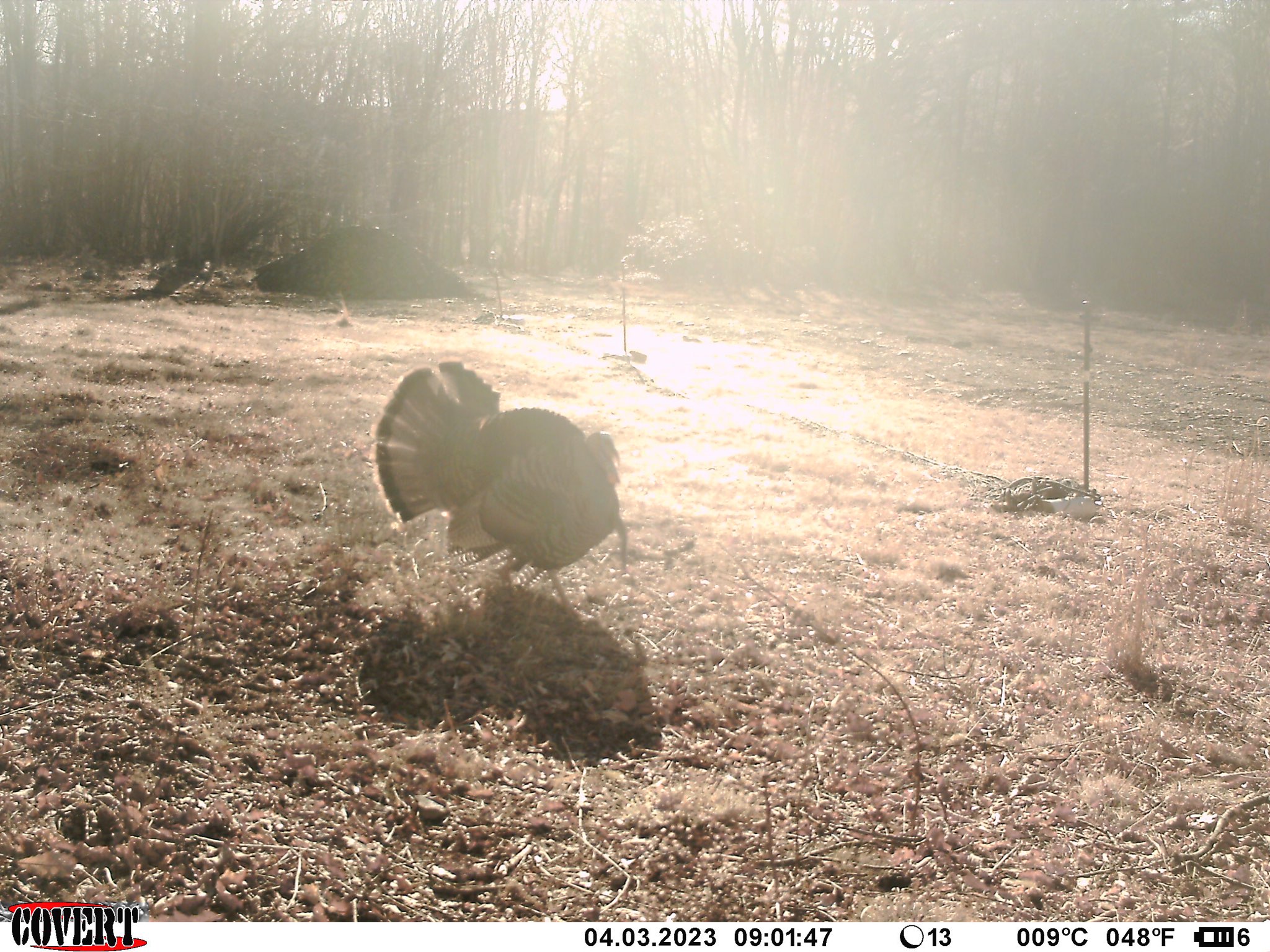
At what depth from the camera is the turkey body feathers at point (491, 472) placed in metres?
5.27

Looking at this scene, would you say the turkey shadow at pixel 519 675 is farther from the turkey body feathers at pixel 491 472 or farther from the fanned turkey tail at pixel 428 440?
the fanned turkey tail at pixel 428 440

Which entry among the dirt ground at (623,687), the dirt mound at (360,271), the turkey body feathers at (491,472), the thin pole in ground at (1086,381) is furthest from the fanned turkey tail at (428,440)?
the dirt mound at (360,271)

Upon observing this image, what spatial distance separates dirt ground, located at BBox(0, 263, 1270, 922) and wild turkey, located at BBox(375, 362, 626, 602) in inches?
17.0

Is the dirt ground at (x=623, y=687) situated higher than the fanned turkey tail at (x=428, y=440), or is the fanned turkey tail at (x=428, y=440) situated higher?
the fanned turkey tail at (x=428, y=440)

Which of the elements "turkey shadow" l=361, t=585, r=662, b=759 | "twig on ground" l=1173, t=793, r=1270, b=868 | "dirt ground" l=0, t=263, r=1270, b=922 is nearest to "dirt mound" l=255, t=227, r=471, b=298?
"dirt ground" l=0, t=263, r=1270, b=922

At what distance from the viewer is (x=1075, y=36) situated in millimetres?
30609

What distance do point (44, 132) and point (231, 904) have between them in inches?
932

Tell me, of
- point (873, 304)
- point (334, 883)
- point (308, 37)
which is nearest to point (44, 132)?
point (308, 37)

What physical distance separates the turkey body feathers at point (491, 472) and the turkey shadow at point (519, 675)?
0.37 metres
